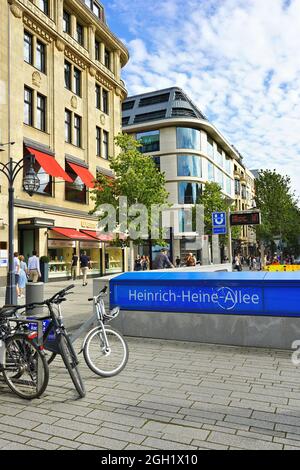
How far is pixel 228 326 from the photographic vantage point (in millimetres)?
6809

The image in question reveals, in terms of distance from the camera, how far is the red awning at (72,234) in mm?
25055

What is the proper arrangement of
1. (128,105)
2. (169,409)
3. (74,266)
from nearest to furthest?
(169,409), (74,266), (128,105)

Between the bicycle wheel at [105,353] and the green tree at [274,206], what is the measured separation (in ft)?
126

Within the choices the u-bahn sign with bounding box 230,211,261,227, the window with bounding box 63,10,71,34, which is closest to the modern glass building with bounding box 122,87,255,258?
the window with bounding box 63,10,71,34

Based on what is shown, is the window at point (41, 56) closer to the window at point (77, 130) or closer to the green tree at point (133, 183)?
the window at point (77, 130)

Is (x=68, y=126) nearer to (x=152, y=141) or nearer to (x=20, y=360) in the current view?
(x=20, y=360)

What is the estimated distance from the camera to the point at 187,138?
→ 2146 inches

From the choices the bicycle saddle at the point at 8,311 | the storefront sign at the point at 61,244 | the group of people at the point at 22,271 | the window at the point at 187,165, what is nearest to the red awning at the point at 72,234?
the storefront sign at the point at 61,244

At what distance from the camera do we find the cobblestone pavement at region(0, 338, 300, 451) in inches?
136

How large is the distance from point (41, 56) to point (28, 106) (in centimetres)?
396

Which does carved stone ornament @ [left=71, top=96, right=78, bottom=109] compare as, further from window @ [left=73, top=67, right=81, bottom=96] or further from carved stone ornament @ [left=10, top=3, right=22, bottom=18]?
carved stone ornament @ [left=10, top=3, right=22, bottom=18]

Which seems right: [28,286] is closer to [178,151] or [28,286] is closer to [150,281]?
[150,281]

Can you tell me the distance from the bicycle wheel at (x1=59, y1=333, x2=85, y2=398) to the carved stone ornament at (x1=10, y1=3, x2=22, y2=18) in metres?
23.7

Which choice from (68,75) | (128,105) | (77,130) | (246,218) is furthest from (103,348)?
(128,105)
